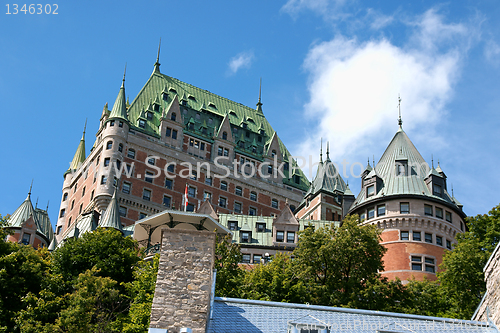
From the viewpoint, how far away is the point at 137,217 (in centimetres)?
9669

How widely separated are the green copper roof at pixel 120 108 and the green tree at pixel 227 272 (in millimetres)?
54334

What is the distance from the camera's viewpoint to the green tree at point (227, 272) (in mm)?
47975

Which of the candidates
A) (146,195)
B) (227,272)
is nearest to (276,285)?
(227,272)

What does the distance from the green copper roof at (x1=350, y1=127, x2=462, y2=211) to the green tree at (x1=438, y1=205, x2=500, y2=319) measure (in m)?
14.8

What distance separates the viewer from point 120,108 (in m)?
105

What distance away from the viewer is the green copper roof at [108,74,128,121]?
104m

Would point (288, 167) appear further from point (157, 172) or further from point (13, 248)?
point (13, 248)

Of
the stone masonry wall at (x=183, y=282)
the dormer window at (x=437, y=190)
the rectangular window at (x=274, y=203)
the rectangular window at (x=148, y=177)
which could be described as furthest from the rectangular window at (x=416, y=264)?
the stone masonry wall at (x=183, y=282)

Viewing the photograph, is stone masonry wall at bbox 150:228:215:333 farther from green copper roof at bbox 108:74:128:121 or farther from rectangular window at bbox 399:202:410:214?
green copper roof at bbox 108:74:128:121

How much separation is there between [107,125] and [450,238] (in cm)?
5409

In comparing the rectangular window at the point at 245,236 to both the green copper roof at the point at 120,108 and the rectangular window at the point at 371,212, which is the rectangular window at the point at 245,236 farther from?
the green copper roof at the point at 120,108

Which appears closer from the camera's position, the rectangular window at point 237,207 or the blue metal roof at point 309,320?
the blue metal roof at point 309,320

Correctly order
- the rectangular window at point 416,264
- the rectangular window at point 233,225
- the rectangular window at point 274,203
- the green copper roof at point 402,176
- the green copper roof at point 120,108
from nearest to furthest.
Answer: the rectangular window at point 416,264, the green copper roof at point 402,176, the rectangular window at point 233,225, the green copper roof at point 120,108, the rectangular window at point 274,203

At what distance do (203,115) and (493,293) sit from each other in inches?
3710
